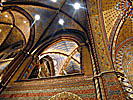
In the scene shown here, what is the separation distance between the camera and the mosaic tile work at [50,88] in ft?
10.3

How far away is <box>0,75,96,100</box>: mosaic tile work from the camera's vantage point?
314 centimetres

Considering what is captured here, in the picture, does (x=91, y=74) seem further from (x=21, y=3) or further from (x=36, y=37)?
(x=21, y=3)

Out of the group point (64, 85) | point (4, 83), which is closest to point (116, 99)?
point (64, 85)

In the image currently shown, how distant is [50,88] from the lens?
3.55m

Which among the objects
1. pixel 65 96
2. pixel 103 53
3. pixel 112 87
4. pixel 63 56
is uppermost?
pixel 63 56

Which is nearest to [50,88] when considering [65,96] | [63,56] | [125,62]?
[65,96]

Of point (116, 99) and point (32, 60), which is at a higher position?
point (32, 60)

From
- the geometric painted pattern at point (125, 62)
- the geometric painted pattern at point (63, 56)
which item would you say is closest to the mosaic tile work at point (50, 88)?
the geometric painted pattern at point (125, 62)

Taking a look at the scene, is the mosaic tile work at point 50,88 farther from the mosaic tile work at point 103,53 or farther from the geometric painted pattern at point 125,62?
the geometric painted pattern at point 125,62

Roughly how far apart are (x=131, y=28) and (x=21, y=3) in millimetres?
5769

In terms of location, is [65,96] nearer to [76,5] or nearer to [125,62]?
[125,62]

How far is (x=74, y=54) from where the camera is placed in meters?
8.18

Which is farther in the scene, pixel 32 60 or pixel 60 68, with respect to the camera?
pixel 60 68

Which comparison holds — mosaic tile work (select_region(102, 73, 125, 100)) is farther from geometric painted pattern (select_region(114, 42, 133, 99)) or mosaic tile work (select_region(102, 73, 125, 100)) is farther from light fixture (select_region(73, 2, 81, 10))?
light fixture (select_region(73, 2, 81, 10))
